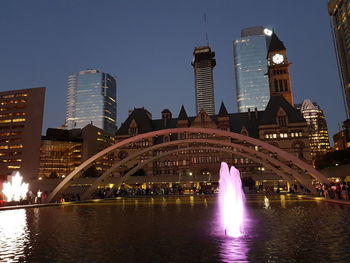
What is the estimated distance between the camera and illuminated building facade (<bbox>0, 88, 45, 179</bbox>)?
102 m

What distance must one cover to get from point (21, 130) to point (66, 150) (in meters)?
36.4

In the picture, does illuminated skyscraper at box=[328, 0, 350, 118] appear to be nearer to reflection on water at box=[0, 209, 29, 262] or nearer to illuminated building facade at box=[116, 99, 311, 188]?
illuminated building facade at box=[116, 99, 311, 188]

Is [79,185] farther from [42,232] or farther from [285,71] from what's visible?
[285,71]

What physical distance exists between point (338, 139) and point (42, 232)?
500 ft

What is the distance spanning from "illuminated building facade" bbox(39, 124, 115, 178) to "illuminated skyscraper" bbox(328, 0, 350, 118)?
368 ft

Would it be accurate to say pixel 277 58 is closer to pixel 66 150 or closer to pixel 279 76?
pixel 279 76

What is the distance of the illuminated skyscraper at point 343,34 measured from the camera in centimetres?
11924

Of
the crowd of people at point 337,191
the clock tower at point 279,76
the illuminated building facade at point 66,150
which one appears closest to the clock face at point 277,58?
the clock tower at point 279,76

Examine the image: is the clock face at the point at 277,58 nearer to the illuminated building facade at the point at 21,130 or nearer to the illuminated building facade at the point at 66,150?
the illuminated building facade at the point at 21,130

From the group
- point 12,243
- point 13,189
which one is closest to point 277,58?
point 13,189

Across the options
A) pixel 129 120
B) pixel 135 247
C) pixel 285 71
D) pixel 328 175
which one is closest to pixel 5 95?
pixel 129 120

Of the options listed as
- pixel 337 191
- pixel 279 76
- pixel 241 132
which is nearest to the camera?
pixel 337 191

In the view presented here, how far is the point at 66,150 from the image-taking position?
14162cm

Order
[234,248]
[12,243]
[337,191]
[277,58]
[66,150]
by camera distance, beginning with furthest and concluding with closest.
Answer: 1. [66,150]
2. [277,58]
3. [337,191]
4. [12,243]
5. [234,248]
